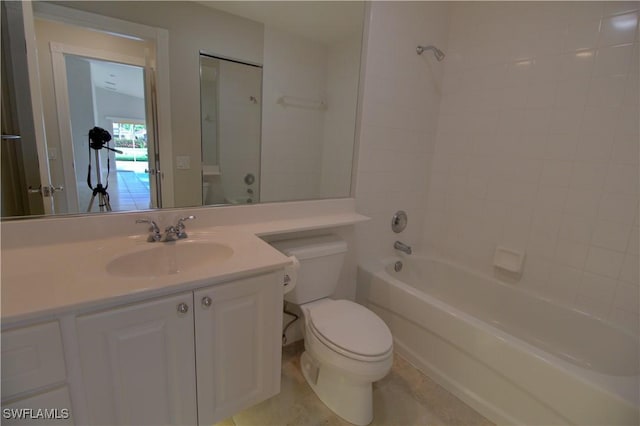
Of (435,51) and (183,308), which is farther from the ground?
(435,51)

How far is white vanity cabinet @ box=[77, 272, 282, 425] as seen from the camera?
0.88 metres

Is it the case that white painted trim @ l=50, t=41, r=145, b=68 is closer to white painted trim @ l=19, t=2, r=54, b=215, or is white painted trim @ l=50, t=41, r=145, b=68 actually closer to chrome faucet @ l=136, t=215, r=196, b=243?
white painted trim @ l=19, t=2, r=54, b=215

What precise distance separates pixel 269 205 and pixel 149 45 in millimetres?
885

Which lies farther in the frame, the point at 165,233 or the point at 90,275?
the point at 165,233

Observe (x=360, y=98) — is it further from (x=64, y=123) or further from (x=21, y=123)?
(x=21, y=123)

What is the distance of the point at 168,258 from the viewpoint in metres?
1.25

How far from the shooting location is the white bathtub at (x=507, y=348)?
1.21 metres

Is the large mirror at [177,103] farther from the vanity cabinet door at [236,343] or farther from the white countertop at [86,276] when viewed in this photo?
the vanity cabinet door at [236,343]

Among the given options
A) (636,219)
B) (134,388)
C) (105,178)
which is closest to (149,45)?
(105,178)

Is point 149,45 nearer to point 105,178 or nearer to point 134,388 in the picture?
point 105,178

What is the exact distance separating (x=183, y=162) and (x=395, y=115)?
52.1 inches

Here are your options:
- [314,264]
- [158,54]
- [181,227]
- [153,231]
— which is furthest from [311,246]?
[158,54]

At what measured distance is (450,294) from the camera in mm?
2232

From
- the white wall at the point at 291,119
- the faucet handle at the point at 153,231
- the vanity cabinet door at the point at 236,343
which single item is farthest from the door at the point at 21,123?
the white wall at the point at 291,119
